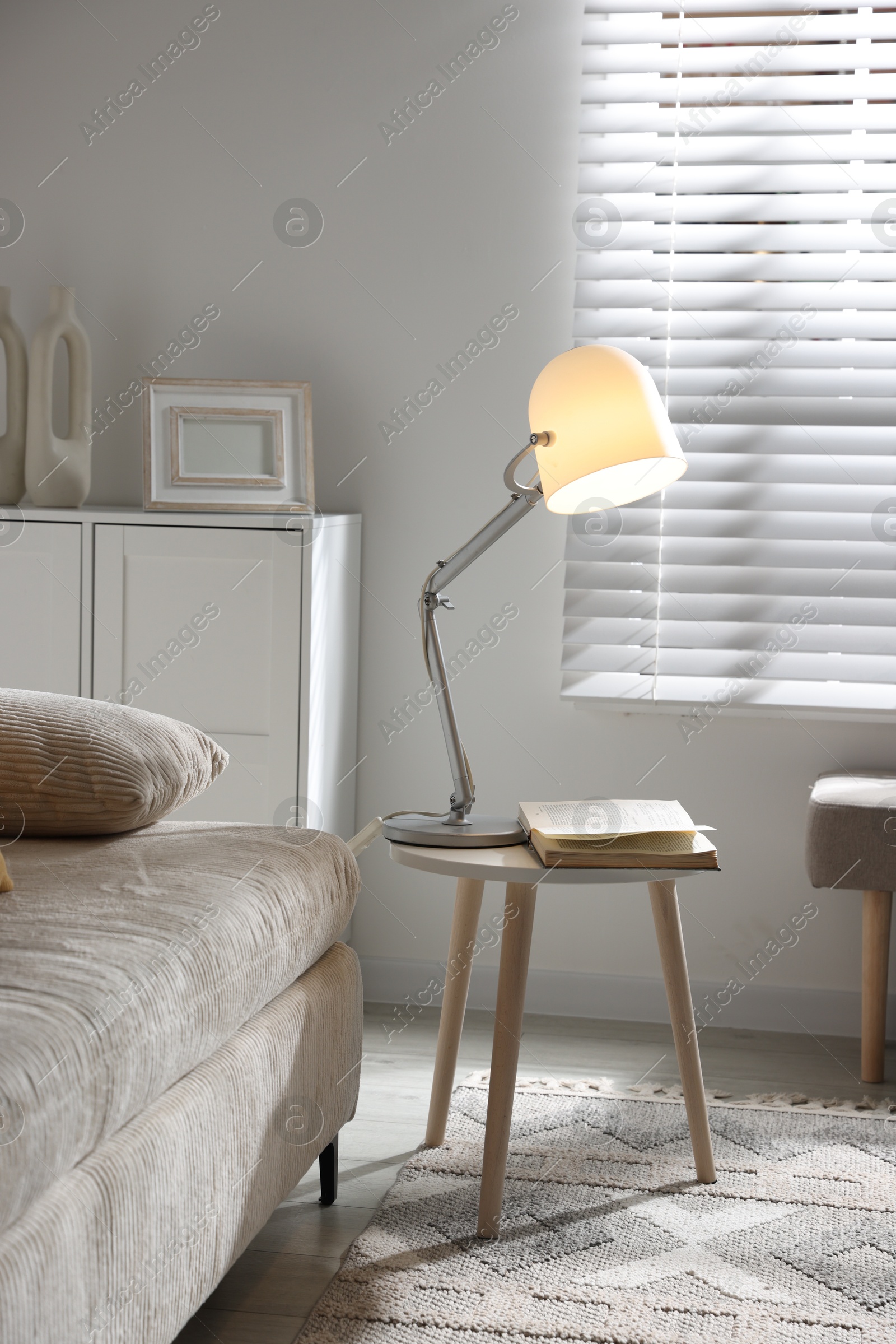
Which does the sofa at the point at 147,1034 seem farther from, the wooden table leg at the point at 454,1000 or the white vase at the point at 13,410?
the white vase at the point at 13,410

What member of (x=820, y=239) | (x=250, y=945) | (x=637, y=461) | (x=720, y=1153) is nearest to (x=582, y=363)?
(x=637, y=461)

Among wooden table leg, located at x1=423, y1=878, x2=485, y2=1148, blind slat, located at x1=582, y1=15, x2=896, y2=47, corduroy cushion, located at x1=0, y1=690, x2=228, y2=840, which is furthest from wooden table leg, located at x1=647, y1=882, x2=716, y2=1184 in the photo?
blind slat, located at x1=582, y1=15, x2=896, y2=47

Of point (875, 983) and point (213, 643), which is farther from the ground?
point (213, 643)

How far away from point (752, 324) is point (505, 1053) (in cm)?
158

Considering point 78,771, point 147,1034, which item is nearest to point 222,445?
point 78,771

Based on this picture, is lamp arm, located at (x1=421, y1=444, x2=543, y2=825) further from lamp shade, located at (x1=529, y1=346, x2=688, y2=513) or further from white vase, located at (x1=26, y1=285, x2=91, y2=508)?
white vase, located at (x1=26, y1=285, x2=91, y2=508)

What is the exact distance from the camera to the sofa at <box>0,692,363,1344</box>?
95 cm

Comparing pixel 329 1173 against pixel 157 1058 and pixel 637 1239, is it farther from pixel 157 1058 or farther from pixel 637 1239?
pixel 157 1058

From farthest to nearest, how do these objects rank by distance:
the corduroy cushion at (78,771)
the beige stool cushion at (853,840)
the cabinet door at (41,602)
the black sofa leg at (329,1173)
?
the cabinet door at (41,602) → the beige stool cushion at (853,840) → the black sofa leg at (329,1173) → the corduroy cushion at (78,771)

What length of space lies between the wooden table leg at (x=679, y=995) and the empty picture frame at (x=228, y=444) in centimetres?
110

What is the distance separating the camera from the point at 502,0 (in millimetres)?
2477

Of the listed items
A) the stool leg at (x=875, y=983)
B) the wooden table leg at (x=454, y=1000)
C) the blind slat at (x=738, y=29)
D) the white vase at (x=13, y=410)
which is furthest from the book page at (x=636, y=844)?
the blind slat at (x=738, y=29)

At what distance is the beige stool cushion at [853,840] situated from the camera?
2176mm

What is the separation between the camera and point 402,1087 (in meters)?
2.16
